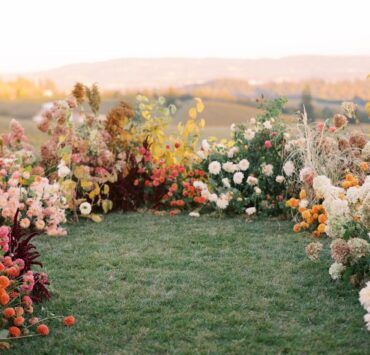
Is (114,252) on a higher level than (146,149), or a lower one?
lower

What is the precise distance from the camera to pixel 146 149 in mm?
8234

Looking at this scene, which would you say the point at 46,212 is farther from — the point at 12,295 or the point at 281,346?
the point at 281,346

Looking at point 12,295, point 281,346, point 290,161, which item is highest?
point 290,161

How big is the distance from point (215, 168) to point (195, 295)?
3.11 m

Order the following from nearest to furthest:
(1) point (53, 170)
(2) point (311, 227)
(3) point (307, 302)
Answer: (3) point (307, 302) < (2) point (311, 227) < (1) point (53, 170)

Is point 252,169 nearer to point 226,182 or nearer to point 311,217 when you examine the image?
point 226,182

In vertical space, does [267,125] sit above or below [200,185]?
above

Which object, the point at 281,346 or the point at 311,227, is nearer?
the point at 281,346

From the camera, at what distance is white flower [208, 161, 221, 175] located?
7781mm

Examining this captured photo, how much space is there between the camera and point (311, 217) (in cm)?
671

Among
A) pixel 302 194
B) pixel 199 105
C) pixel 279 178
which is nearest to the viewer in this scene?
pixel 302 194

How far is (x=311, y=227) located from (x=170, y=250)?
5.34 ft

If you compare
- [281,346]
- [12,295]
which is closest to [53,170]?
[12,295]

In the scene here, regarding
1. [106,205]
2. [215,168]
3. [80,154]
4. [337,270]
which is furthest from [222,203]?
[337,270]
